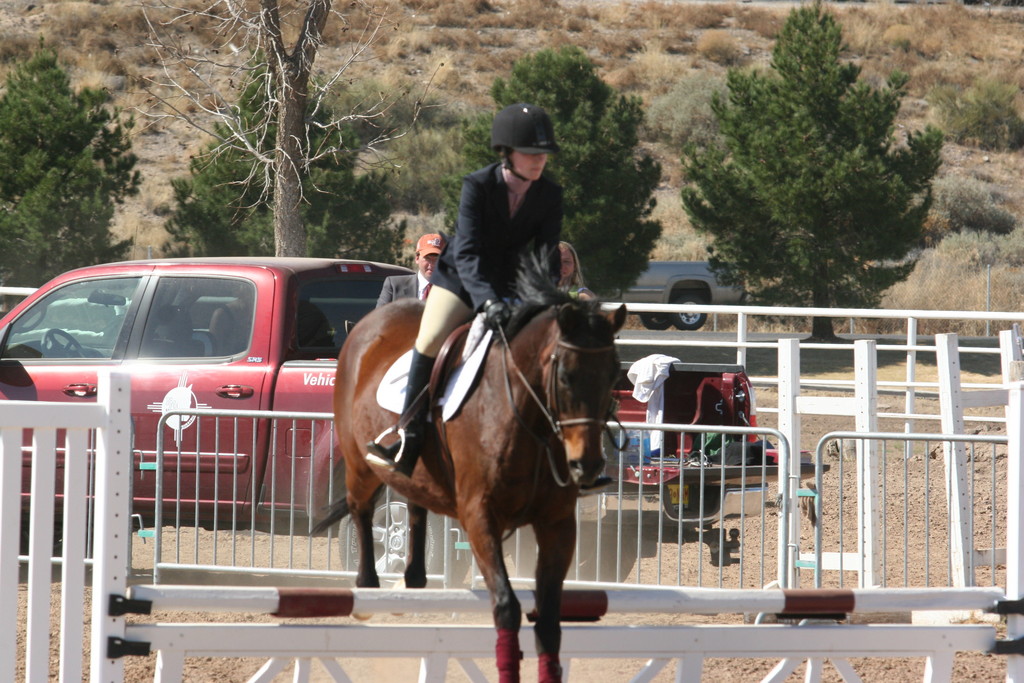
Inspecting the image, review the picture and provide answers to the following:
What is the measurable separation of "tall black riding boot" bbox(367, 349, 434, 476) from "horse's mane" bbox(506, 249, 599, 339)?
422 mm

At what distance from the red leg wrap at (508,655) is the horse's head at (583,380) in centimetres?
58

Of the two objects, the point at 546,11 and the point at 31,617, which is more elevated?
the point at 546,11

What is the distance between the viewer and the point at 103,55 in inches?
1672

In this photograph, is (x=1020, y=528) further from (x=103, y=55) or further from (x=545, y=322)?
(x=103, y=55)

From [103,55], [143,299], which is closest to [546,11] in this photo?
[103,55]

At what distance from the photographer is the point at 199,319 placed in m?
7.15

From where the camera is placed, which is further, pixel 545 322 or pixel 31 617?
pixel 545 322

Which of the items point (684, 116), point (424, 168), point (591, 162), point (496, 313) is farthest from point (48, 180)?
point (684, 116)

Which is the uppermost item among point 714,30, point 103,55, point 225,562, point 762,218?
point 714,30

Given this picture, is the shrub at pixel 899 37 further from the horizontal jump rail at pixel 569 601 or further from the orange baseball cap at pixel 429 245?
the horizontal jump rail at pixel 569 601

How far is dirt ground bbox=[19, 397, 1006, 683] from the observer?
18.6ft

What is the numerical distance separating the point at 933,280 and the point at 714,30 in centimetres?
2574

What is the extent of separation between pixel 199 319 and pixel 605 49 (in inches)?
1712

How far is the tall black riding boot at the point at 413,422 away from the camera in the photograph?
4422 millimetres
